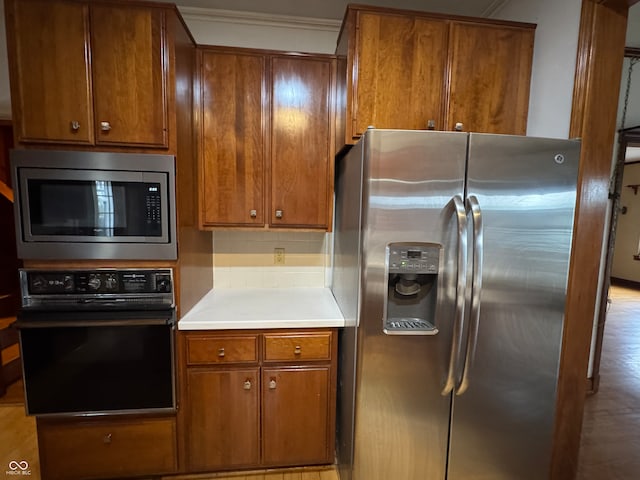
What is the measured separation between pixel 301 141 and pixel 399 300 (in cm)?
107

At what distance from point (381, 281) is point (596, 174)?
112 centimetres

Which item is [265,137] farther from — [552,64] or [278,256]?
[552,64]

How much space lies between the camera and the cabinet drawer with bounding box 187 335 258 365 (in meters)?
1.58

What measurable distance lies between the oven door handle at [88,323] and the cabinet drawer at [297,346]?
1.68ft

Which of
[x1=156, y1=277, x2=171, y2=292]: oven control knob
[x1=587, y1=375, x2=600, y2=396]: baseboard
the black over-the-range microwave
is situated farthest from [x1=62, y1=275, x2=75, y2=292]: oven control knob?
[x1=587, y1=375, x2=600, y2=396]: baseboard

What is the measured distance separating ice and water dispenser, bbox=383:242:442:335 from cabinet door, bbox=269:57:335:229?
2.20ft

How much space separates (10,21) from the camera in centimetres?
137

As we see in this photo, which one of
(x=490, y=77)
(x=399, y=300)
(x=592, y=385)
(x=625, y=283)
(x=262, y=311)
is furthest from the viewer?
(x=625, y=283)

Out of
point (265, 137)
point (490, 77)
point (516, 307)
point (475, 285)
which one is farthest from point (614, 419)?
point (265, 137)

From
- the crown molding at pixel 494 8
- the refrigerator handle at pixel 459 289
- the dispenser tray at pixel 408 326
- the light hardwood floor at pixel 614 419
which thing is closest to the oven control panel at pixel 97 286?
the dispenser tray at pixel 408 326

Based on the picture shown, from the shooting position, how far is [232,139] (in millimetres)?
1778

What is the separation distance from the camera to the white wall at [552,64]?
4.74 ft

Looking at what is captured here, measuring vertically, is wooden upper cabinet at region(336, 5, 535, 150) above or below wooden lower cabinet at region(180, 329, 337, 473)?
above

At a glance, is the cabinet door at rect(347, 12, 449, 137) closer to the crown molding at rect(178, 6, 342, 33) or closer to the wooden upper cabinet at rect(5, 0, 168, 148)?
the crown molding at rect(178, 6, 342, 33)
